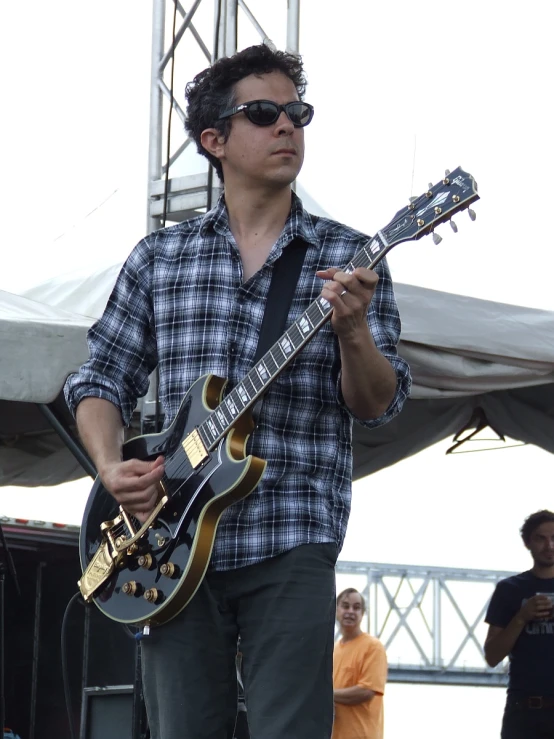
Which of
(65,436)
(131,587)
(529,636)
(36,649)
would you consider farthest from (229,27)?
(36,649)

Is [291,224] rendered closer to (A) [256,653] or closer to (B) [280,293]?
(B) [280,293]

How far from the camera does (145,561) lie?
2400 mm

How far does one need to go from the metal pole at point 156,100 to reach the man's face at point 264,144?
Answer: 2122 mm

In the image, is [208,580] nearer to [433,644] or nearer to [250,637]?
[250,637]

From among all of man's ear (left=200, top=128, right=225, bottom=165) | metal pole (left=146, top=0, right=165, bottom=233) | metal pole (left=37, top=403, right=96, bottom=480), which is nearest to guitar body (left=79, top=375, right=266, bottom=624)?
man's ear (left=200, top=128, right=225, bottom=165)

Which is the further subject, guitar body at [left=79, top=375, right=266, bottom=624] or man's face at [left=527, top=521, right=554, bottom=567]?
man's face at [left=527, top=521, right=554, bottom=567]

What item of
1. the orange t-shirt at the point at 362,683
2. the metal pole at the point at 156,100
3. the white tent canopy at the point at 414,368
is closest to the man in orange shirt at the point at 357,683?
the orange t-shirt at the point at 362,683

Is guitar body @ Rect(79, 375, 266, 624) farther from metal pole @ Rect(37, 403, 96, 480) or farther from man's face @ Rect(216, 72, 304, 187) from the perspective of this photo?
metal pole @ Rect(37, 403, 96, 480)

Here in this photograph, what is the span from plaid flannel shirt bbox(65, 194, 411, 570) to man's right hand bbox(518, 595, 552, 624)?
302 cm

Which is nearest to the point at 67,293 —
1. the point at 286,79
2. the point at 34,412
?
the point at 34,412

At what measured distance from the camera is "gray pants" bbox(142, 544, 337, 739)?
7.02ft

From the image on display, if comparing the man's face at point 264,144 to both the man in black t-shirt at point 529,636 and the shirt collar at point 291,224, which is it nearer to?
the shirt collar at point 291,224

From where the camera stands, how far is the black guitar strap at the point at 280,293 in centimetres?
241

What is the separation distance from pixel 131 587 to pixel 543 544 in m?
3.39
